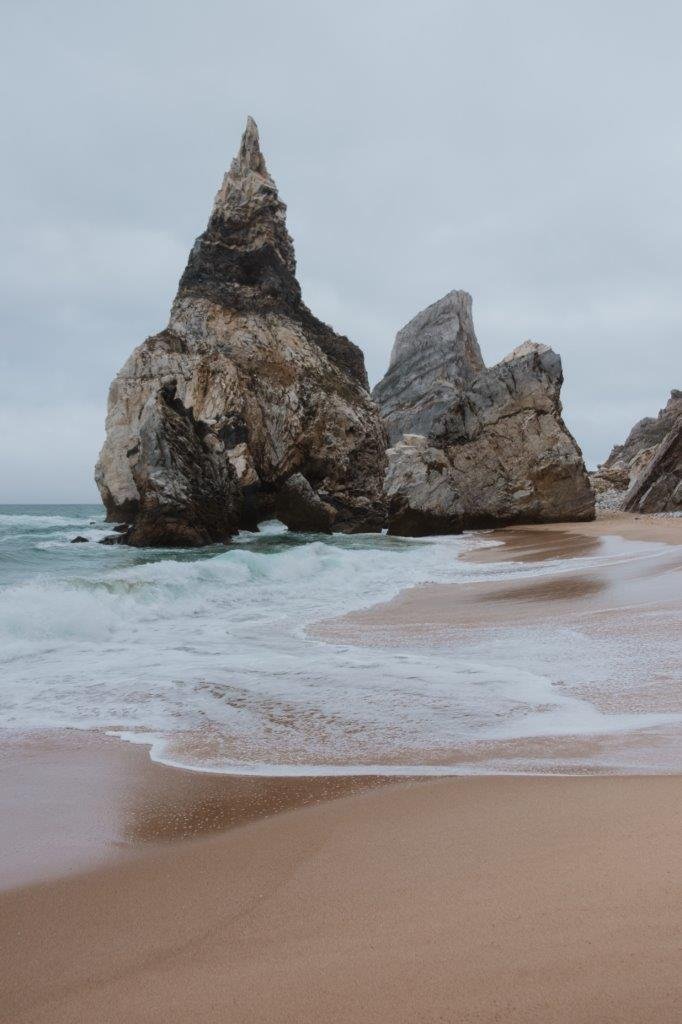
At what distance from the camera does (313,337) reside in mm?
32969

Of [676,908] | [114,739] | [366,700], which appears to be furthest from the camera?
[366,700]

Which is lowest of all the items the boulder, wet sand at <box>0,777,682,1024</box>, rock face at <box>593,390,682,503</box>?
wet sand at <box>0,777,682,1024</box>

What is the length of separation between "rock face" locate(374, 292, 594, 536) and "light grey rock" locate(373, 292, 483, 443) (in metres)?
29.1

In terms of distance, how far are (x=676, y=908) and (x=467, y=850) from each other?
2.05 ft

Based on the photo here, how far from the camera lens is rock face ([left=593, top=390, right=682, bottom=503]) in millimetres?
33469

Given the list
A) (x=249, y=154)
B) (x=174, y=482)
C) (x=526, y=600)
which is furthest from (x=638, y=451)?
(x=526, y=600)

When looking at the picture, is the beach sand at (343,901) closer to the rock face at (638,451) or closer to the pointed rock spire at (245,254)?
the rock face at (638,451)

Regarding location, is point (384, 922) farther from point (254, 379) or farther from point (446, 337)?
point (446, 337)

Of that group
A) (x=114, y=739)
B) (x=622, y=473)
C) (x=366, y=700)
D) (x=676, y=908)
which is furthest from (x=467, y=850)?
(x=622, y=473)

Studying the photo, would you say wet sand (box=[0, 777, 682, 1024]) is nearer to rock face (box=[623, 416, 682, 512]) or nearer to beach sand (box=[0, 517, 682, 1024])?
beach sand (box=[0, 517, 682, 1024])

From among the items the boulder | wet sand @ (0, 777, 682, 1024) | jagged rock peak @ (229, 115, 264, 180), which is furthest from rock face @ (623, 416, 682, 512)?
wet sand @ (0, 777, 682, 1024)

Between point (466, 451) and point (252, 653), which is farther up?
point (466, 451)

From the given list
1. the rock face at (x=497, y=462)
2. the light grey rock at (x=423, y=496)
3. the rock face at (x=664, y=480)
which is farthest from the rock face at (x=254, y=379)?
the rock face at (x=664, y=480)

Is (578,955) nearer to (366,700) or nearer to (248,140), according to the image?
(366,700)
